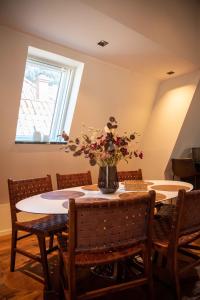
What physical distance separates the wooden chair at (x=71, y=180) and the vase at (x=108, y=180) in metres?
0.61

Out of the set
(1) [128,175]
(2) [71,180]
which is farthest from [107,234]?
(1) [128,175]

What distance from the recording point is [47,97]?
3273 mm

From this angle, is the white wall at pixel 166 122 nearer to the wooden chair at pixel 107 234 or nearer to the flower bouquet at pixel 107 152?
the flower bouquet at pixel 107 152

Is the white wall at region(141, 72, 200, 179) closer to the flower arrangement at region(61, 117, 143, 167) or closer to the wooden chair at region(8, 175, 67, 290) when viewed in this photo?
the flower arrangement at region(61, 117, 143, 167)

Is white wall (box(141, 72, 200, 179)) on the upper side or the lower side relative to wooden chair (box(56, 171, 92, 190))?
upper

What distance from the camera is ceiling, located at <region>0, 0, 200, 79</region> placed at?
2057mm

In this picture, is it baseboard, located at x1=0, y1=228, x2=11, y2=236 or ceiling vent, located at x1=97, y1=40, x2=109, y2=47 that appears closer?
ceiling vent, located at x1=97, y1=40, x2=109, y2=47

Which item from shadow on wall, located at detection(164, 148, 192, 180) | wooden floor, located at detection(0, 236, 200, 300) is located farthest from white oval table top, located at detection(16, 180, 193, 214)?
shadow on wall, located at detection(164, 148, 192, 180)

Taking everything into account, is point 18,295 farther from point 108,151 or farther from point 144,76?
point 144,76

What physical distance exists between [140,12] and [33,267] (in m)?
2.61

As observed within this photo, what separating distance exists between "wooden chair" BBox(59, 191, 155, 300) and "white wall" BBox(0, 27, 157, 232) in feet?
5.69

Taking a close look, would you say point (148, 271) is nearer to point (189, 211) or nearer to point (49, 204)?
point (189, 211)

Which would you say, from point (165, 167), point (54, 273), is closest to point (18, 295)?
point (54, 273)

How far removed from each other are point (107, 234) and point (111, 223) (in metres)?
0.06
